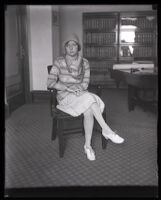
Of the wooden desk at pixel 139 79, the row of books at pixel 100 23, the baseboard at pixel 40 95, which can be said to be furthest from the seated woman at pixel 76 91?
the row of books at pixel 100 23

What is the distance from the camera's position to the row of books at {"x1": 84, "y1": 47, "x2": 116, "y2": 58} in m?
6.04

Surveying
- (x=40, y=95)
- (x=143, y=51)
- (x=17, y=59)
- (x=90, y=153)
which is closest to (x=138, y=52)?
(x=143, y=51)

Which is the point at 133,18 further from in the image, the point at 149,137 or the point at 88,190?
the point at 88,190

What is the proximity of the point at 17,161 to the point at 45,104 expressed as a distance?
2301 millimetres

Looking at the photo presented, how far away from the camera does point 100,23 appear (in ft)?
19.6

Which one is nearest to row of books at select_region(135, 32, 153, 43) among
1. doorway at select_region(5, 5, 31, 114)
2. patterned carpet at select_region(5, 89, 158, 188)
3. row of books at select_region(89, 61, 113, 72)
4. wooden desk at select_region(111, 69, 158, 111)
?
row of books at select_region(89, 61, 113, 72)

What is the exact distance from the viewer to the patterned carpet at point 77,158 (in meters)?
2.02

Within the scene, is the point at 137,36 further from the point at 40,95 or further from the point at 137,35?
the point at 40,95

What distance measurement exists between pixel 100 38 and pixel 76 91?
3.74 m

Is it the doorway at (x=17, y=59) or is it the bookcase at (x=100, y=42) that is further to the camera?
the bookcase at (x=100, y=42)

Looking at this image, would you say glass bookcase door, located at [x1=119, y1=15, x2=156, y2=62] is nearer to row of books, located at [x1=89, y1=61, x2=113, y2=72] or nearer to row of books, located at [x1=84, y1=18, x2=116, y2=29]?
row of books, located at [x1=84, y1=18, x2=116, y2=29]

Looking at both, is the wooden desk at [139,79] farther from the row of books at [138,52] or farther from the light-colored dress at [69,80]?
the row of books at [138,52]

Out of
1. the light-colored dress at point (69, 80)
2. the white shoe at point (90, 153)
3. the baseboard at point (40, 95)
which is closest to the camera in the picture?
the white shoe at point (90, 153)

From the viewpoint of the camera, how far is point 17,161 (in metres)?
2.34
